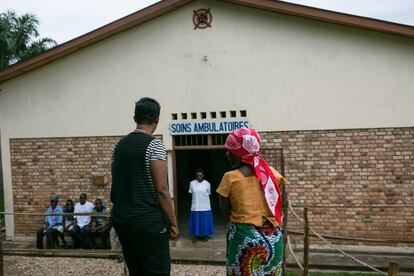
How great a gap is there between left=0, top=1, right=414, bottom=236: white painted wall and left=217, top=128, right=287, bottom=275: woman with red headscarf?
6.20 meters

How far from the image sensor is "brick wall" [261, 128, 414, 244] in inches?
348

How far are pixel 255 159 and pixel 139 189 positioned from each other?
837 mm

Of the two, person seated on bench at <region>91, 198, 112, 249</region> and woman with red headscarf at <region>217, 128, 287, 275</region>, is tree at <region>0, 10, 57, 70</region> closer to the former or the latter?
person seated on bench at <region>91, 198, 112, 249</region>

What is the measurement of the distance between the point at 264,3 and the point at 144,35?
2.67 metres

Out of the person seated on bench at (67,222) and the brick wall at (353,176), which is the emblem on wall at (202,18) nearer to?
the brick wall at (353,176)

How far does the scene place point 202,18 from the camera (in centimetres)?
957

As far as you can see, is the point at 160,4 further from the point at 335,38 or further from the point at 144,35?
the point at 335,38

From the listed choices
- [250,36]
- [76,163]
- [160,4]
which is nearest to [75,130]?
[76,163]

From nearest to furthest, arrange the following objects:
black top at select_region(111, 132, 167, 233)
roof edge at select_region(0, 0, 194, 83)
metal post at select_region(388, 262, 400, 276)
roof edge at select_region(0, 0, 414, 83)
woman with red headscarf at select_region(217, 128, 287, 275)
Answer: black top at select_region(111, 132, 167, 233) → woman with red headscarf at select_region(217, 128, 287, 275) → metal post at select_region(388, 262, 400, 276) → roof edge at select_region(0, 0, 414, 83) → roof edge at select_region(0, 0, 194, 83)

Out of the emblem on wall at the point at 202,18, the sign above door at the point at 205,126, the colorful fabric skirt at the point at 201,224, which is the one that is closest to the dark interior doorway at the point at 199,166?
the colorful fabric skirt at the point at 201,224

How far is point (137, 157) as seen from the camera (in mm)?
3109

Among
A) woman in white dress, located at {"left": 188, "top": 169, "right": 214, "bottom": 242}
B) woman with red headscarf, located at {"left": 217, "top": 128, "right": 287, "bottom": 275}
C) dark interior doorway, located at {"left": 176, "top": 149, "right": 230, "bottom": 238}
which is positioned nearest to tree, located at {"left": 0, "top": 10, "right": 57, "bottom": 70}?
dark interior doorway, located at {"left": 176, "top": 149, "right": 230, "bottom": 238}

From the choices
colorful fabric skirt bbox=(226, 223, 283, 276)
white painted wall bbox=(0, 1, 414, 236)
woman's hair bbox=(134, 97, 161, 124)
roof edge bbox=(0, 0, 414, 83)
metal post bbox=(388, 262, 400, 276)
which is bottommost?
metal post bbox=(388, 262, 400, 276)

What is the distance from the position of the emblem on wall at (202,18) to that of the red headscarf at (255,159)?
6732mm
